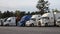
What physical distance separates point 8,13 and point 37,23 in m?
60.5

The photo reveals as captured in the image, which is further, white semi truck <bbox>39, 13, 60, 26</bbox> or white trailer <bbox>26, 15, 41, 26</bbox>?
white trailer <bbox>26, 15, 41, 26</bbox>

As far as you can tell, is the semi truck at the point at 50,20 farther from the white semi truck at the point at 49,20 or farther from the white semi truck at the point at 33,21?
the white semi truck at the point at 33,21

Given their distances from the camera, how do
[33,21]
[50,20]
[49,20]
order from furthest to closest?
[33,21]
[50,20]
[49,20]

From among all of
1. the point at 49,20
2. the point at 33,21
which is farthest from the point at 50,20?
the point at 33,21

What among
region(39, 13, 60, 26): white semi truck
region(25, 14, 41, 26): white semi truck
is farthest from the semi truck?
Answer: region(25, 14, 41, 26): white semi truck

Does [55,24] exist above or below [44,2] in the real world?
below

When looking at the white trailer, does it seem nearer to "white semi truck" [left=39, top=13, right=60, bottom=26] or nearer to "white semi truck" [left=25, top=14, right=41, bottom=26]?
"white semi truck" [left=25, top=14, right=41, bottom=26]

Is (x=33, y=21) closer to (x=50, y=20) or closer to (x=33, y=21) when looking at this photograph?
(x=33, y=21)

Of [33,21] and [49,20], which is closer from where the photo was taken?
[49,20]

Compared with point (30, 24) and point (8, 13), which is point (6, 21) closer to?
point (30, 24)

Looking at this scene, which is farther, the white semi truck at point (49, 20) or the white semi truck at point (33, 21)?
the white semi truck at point (33, 21)

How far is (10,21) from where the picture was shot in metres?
45.2

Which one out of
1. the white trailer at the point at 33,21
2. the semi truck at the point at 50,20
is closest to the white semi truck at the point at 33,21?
the white trailer at the point at 33,21

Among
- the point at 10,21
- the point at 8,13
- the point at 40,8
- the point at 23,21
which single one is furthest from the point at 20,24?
the point at 8,13
